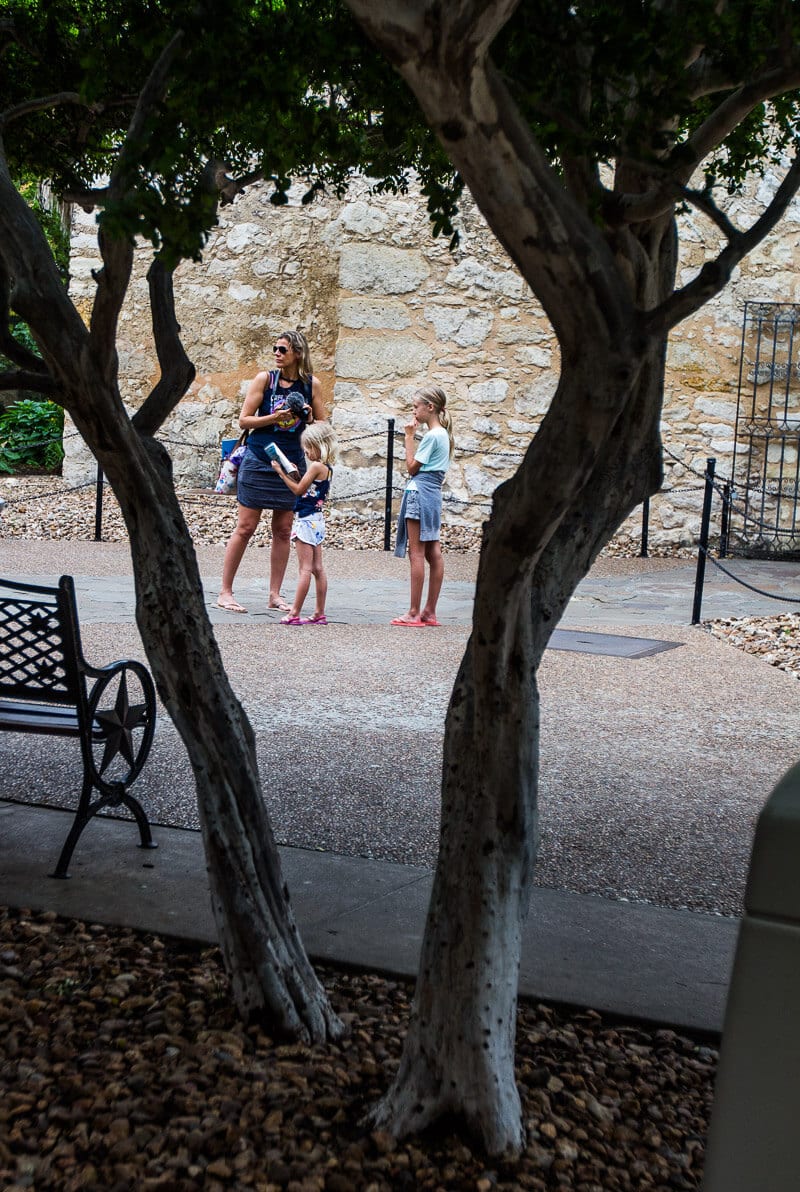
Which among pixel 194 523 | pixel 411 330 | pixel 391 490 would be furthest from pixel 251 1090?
pixel 411 330

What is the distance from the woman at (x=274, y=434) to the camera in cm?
822

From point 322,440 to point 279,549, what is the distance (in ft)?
3.24

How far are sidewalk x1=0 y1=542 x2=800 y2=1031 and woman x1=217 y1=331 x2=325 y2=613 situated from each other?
715 millimetres

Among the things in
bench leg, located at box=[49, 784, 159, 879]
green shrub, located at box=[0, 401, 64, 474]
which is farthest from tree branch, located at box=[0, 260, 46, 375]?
green shrub, located at box=[0, 401, 64, 474]

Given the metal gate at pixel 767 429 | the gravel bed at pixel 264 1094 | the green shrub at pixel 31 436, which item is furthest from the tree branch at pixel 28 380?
the green shrub at pixel 31 436

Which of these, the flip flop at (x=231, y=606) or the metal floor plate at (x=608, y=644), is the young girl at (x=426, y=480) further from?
the flip flop at (x=231, y=606)

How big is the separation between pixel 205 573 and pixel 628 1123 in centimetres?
852

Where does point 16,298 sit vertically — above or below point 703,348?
below

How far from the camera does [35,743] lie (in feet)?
17.4

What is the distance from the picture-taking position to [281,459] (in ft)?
26.7

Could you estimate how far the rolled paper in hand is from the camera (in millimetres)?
8125

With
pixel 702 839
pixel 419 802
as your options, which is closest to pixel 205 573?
pixel 419 802

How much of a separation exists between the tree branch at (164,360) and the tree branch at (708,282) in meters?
1.42

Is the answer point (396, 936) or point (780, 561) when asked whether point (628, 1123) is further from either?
point (780, 561)
